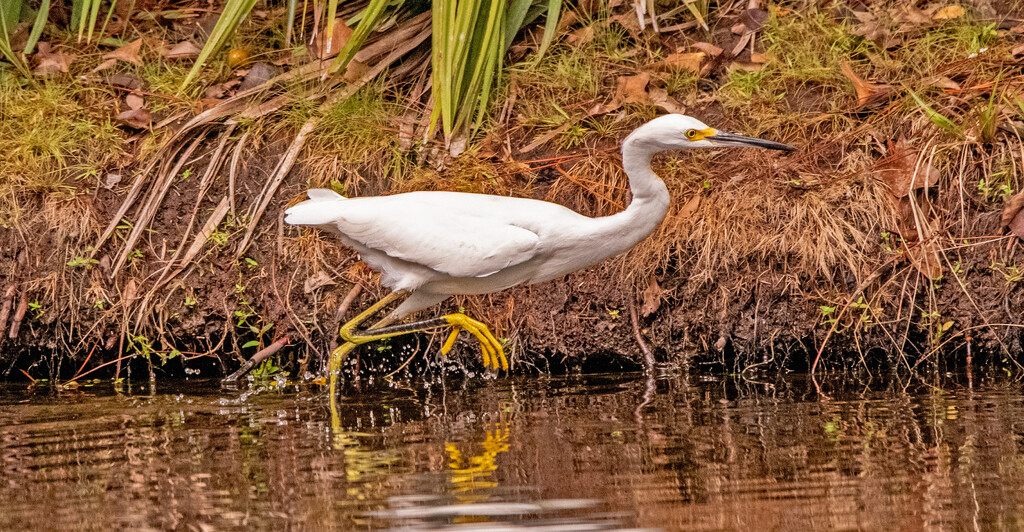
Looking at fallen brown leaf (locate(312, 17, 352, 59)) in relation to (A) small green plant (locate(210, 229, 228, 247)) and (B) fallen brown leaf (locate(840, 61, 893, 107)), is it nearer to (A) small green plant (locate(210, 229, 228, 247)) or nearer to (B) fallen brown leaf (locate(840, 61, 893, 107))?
(A) small green plant (locate(210, 229, 228, 247))

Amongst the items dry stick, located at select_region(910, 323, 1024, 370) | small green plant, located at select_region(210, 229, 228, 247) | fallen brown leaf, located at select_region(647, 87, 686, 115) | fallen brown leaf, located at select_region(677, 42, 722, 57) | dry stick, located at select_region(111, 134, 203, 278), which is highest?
fallen brown leaf, located at select_region(677, 42, 722, 57)

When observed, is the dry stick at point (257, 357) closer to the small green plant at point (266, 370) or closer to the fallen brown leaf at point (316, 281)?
the small green plant at point (266, 370)

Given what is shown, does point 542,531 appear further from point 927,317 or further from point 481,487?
point 927,317

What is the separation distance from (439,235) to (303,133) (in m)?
1.80

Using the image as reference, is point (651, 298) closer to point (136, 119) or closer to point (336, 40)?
point (336, 40)

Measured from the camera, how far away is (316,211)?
5.02 metres

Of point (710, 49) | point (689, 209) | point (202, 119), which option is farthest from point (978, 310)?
point (202, 119)

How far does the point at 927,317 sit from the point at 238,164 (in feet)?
12.3

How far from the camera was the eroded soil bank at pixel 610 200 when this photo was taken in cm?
554

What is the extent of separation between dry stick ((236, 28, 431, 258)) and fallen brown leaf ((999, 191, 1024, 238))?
10.8 ft

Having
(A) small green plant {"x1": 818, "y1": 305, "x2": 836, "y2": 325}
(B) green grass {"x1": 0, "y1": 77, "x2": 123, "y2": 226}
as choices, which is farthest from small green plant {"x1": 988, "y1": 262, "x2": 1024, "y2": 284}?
(B) green grass {"x1": 0, "y1": 77, "x2": 123, "y2": 226}

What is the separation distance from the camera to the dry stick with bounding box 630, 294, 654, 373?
5.69 meters

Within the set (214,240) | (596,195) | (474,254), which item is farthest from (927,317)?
(214,240)

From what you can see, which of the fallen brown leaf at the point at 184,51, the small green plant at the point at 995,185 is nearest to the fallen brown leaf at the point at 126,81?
the fallen brown leaf at the point at 184,51
